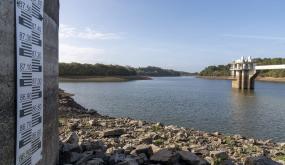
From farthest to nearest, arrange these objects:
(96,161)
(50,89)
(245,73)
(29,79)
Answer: (245,73), (96,161), (50,89), (29,79)

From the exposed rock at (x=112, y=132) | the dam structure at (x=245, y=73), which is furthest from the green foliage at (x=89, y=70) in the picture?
the exposed rock at (x=112, y=132)

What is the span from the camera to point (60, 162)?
29.2 ft

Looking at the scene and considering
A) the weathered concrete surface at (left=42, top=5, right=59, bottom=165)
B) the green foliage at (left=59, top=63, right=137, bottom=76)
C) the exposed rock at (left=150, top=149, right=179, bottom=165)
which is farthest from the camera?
the green foliage at (left=59, top=63, right=137, bottom=76)

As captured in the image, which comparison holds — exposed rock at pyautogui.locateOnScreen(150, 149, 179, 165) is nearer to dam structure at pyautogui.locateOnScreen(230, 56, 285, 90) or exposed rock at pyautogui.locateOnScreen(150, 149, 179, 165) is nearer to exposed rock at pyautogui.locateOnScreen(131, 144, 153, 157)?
exposed rock at pyautogui.locateOnScreen(131, 144, 153, 157)

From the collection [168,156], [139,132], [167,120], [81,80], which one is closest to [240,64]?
[81,80]

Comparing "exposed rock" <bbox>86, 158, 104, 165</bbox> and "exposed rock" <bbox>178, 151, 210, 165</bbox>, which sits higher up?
"exposed rock" <bbox>86, 158, 104, 165</bbox>

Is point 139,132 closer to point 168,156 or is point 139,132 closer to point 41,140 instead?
point 168,156

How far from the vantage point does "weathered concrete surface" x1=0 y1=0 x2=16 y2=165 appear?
15.4 feet

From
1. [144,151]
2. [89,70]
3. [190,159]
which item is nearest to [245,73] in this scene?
[89,70]

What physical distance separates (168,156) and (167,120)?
19.7 meters

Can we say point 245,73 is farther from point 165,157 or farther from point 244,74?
point 165,157

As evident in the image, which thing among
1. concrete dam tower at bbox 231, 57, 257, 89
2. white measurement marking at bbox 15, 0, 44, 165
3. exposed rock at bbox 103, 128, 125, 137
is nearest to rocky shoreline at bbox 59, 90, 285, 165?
exposed rock at bbox 103, 128, 125, 137

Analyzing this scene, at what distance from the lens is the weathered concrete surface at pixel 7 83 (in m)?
4.71

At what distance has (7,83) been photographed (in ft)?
16.1
